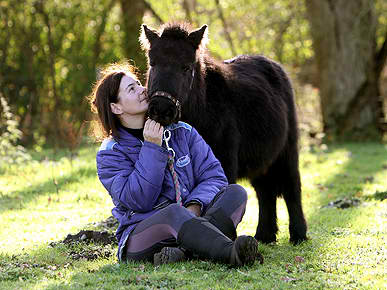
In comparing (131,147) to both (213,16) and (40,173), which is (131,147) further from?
(213,16)

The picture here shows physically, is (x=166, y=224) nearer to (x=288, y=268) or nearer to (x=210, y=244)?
(x=210, y=244)

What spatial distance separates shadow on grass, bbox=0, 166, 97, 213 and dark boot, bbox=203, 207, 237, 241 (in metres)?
3.86

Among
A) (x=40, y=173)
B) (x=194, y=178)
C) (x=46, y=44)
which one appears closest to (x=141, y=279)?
(x=194, y=178)

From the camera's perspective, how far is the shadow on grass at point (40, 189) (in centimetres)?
754

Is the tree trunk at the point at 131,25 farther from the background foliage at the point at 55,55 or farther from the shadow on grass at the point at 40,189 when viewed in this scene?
the shadow on grass at the point at 40,189

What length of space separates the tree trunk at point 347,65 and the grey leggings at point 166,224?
11431mm

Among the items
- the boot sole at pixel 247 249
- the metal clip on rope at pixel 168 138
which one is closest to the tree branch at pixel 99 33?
the metal clip on rope at pixel 168 138

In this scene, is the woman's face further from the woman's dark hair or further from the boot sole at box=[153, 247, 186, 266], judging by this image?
the boot sole at box=[153, 247, 186, 266]

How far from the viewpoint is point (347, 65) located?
1508 centimetres

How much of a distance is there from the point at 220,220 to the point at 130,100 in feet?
3.86

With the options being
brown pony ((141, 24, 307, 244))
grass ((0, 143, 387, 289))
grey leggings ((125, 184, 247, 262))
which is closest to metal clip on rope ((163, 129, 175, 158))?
brown pony ((141, 24, 307, 244))

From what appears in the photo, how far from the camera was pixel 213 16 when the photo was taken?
794 inches

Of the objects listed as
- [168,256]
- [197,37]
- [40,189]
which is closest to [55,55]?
[40,189]

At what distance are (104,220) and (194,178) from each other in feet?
7.24
